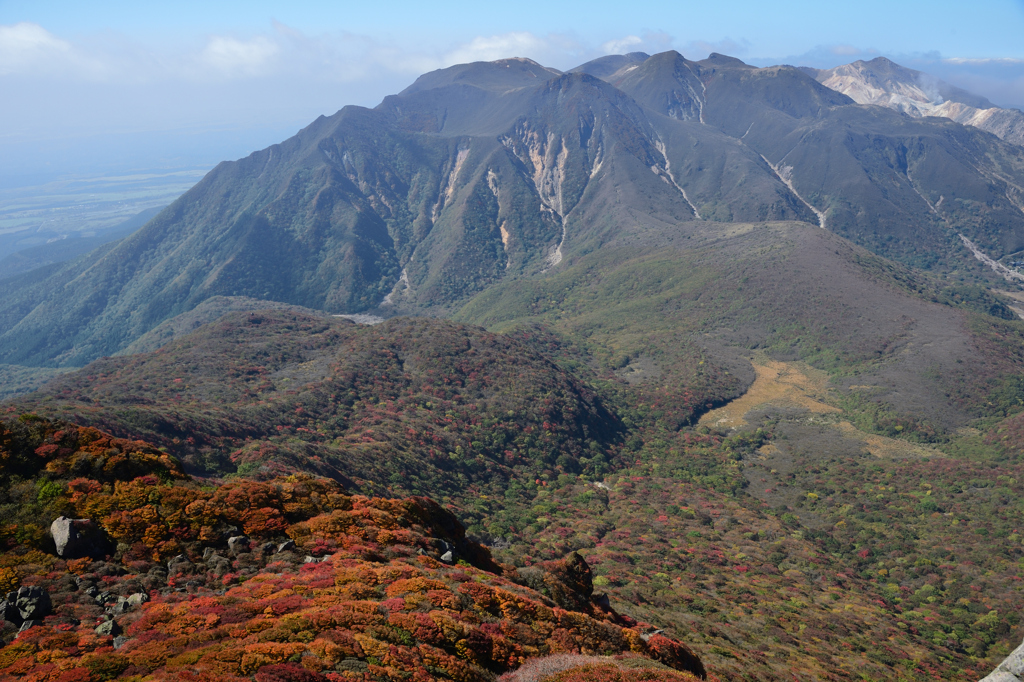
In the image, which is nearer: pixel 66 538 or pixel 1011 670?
pixel 66 538

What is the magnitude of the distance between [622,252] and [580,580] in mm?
162681

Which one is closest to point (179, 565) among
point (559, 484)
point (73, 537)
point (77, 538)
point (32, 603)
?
point (77, 538)

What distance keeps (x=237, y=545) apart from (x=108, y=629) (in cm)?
685

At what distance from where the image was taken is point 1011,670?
77.2 ft

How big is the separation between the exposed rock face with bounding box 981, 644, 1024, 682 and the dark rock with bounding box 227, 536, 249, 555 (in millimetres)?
34514

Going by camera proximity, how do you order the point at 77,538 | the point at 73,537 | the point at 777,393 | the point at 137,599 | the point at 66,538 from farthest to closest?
1. the point at 777,393
2. the point at 77,538
3. the point at 73,537
4. the point at 66,538
5. the point at 137,599

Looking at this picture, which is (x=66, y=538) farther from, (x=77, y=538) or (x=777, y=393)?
(x=777, y=393)

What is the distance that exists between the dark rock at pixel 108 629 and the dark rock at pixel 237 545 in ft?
20.1

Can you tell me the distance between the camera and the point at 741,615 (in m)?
44.3

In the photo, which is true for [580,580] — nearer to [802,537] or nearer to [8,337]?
[802,537]

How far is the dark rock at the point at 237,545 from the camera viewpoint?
85.5ft

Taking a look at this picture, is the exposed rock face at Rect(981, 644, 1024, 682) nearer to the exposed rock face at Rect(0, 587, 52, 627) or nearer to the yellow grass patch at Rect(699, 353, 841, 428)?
the exposed rock face at Rect(0, 587, 52, 627)

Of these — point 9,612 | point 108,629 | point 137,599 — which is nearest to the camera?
point 9,612

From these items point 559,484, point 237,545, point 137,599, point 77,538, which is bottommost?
point 559,484
